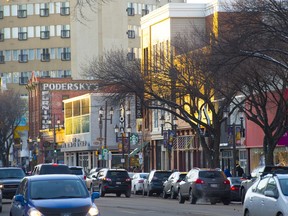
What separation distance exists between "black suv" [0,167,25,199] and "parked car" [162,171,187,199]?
952 centimetres

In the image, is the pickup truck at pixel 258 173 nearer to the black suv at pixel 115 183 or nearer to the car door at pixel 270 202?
the car door at pixel 270 202

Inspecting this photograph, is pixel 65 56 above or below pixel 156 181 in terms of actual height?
above

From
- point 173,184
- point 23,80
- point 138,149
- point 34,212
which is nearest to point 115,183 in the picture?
point 173,184

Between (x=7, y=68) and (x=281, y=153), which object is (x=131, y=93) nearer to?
(x=281, y=153)

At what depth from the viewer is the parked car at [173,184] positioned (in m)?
51.3

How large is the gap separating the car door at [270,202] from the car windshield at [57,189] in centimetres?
443

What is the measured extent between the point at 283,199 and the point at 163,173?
36.3 m

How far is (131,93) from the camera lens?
60281mm

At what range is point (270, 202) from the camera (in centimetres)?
2362

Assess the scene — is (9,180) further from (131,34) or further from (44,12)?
(44,12)

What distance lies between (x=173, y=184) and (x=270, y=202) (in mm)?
28411

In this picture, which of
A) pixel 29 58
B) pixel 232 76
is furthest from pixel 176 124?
pixel 29 58

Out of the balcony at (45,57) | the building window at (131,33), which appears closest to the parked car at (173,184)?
the building window at (131,33)

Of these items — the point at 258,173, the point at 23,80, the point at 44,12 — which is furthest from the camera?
the point at 23,80
